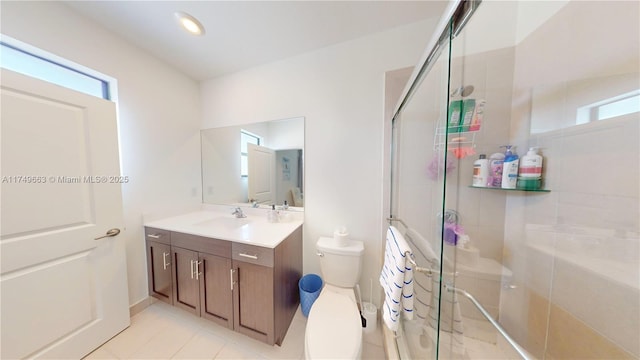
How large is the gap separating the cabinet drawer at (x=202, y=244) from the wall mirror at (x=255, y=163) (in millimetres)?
590

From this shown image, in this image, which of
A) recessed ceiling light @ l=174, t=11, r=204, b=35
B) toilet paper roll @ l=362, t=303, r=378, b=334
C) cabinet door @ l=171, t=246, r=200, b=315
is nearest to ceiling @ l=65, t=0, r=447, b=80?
recessed ceiling light @ l=174, t=11, r=204, b=35

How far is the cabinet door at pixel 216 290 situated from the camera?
50.4 inches

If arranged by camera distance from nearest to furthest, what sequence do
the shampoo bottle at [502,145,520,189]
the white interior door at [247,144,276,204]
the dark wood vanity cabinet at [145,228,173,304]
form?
1. the shampoo bottle at [502,145,520,189]
2. the dark wood vanity cabinet at [145,228,173,304]
3. the white interior door at [247,144,276,204]

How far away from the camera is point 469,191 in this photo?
4.05ft

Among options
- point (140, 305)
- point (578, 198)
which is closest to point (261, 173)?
point (140, 305)

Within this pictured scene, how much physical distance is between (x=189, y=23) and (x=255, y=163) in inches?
45.4

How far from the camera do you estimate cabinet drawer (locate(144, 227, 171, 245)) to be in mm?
1470

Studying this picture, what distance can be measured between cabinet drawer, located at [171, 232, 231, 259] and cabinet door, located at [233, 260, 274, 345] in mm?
132

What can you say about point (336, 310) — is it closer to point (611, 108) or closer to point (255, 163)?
point (255, 163)

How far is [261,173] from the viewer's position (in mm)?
1808

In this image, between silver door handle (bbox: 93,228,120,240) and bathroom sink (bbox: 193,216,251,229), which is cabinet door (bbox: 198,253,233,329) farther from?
silver door handle (bbox: 93,228,120,240)

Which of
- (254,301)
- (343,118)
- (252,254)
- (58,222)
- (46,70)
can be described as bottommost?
(254,301)

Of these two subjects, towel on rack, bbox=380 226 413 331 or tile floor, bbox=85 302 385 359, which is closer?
towel on rack, bbox=380 226 413 331

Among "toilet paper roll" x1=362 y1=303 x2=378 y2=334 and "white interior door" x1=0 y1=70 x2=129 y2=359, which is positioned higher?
"white interior door" x1=0 y1=70 x2=129 y2=359
